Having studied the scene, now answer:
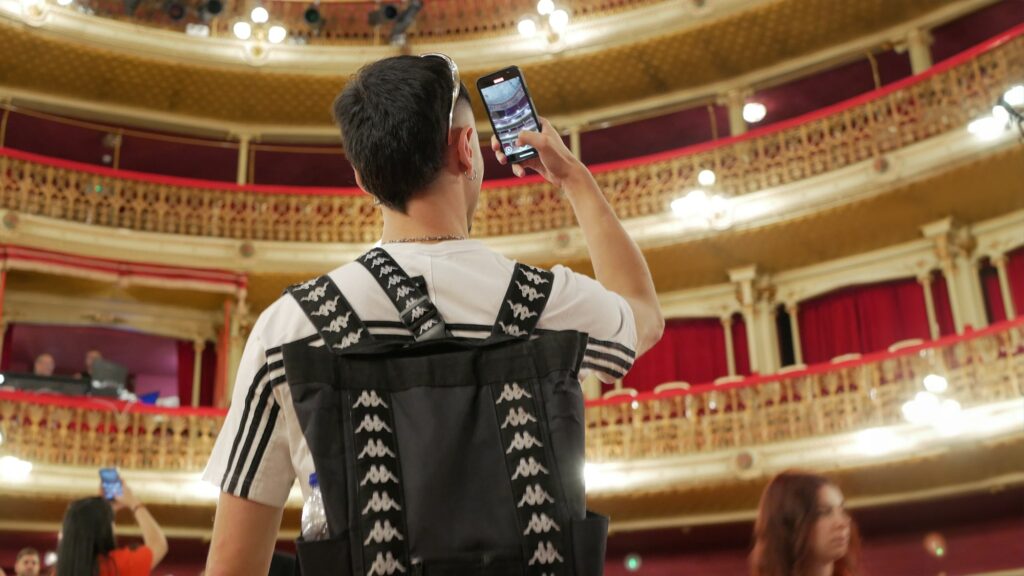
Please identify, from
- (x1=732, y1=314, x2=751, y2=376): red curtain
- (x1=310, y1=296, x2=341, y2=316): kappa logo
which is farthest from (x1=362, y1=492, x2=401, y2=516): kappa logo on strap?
(x1=732, y1=314, x2=751, y2=376): red curtain

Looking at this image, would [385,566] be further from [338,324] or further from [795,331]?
[795,331]

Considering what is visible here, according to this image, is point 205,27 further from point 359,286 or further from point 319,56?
point 359,286

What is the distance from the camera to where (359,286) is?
1481 mm

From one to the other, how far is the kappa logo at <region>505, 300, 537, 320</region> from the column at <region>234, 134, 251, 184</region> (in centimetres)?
1654

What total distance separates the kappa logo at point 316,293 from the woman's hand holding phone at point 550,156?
1.29 ft

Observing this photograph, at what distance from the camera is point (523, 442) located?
134 centimetres

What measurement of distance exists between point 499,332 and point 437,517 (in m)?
0.26

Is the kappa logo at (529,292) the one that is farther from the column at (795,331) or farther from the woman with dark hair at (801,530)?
the column at (795,331)

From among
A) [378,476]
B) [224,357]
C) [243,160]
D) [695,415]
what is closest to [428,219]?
[378,476]

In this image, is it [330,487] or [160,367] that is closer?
[330,487]

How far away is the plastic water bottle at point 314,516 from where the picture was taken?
138cm

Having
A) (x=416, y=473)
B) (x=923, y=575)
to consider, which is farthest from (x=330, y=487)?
(x=923, y=575)

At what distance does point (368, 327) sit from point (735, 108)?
16500 millimetres

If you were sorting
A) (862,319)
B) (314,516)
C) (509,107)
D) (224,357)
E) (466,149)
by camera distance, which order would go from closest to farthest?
(314,516), (466,149), (509,107), (862,319), (224,357)
